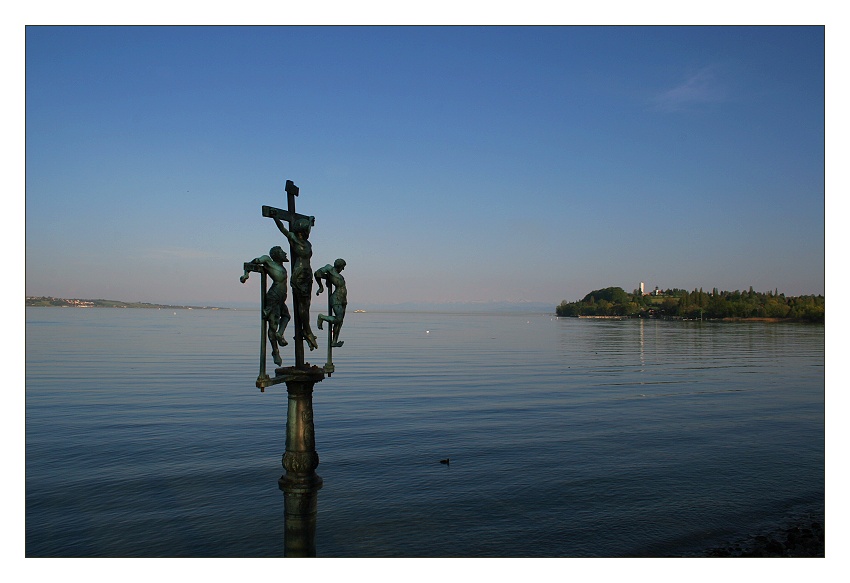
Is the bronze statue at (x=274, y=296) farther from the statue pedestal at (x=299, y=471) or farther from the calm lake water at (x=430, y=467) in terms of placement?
the calm lake water at (x=430, y=467)

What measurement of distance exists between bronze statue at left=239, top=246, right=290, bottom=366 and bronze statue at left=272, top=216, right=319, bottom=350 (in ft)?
0.94

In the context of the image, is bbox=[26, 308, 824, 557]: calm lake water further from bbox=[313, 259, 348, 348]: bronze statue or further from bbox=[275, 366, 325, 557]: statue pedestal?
bbox=[313, 259, 348, 348]: bronze statue

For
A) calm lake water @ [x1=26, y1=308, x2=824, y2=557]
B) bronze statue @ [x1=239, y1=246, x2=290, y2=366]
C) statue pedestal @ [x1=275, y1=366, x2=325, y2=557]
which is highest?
bronze statue @ [x1=239, y1=246, x2=290, y2=366]

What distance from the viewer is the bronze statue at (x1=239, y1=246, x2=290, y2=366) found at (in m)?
10.7

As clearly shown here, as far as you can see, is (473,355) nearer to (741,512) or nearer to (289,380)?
(741,512)

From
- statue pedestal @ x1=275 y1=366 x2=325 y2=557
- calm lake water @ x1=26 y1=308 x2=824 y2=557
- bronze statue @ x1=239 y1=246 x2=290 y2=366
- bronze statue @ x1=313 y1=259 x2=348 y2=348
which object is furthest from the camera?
calm lake water @ x1=26 y1=308 x2=824 y2=557

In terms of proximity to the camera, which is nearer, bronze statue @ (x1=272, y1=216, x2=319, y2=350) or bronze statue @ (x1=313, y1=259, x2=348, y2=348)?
bronze statue @ (x1=272, y1=216, x2=319, y2=350)

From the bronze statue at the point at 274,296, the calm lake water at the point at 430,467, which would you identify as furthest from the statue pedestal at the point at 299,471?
the calm lake water at the point at 430,467

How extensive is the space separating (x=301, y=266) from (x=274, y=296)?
0.70 m

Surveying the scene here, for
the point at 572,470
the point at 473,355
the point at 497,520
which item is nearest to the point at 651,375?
the point at 473,355

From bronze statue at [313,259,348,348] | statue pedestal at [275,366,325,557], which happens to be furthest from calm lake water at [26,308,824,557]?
bronze statue at [313,259,348,348]

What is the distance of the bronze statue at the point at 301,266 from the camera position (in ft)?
36.3

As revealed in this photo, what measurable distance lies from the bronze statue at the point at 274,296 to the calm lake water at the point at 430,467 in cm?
713

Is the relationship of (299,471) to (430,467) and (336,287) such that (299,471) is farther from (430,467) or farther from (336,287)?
(430,467)
